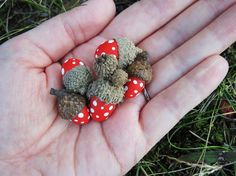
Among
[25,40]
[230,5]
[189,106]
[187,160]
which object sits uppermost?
[230,5]

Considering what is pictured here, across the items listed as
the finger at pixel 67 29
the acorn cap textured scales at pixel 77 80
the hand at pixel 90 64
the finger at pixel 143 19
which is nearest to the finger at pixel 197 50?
the hand at pixel 90 64

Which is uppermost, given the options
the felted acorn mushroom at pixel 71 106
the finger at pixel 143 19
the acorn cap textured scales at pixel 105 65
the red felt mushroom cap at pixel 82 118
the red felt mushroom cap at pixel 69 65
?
the finger at pixel 143 19

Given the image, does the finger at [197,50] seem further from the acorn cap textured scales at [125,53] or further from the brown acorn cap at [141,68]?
the acorn cap textured scales at [125,53]

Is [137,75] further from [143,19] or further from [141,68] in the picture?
[143,19]

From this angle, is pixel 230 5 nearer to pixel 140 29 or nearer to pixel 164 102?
pixel 140 29

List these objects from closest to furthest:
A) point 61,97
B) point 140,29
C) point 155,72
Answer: point 61,97
point 155,72
point 140,29

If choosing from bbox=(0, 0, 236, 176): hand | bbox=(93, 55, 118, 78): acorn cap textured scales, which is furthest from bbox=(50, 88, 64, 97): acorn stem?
bbox=(93, 55, 118, 78): acorn cap textured scales

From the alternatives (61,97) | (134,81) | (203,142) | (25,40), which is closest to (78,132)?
(61,97)

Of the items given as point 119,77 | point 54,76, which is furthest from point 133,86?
point 54,76
